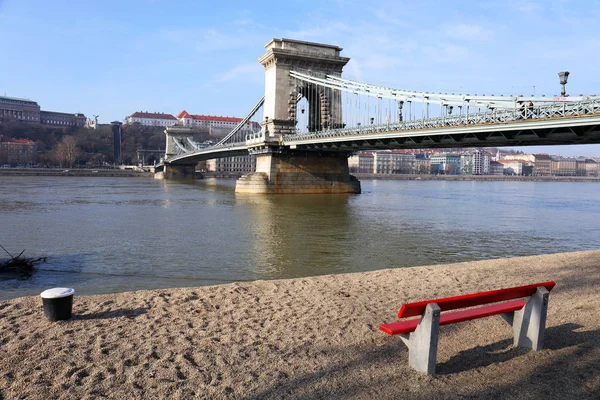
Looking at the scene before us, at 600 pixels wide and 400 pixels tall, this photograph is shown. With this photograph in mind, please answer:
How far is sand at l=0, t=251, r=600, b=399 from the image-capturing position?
3.39 meters

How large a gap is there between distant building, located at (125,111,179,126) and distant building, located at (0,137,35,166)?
3979 centimetres

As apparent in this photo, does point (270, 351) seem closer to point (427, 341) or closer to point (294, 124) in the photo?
point (427, 341)

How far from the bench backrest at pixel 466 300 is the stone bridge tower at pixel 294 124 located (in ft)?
100

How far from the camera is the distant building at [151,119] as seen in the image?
463 feet

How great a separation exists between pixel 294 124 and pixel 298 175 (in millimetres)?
4722

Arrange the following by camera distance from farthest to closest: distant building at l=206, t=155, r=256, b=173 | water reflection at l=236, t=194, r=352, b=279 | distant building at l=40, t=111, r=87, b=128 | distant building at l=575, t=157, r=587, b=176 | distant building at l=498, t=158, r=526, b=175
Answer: distant building at l=575, t=157, r=587, b=176 < distant building at l=498, t=158, r=526, b=175 < distant building at l=40, t=111, r=87, b=128 < distant building at l=206, t=155, r=256, b=173 < water reflection at l=236, t=194, r=352, b=279

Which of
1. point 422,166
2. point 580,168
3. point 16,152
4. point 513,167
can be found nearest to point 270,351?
point 16,152

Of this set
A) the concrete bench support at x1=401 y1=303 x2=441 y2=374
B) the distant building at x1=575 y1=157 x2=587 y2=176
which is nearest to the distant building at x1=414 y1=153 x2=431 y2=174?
the distant building at x1=575 y1=157 x2=587 y2=176

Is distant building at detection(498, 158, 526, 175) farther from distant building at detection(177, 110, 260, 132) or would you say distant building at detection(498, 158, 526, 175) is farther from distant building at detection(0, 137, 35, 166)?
distant building at detection(0, 137, 35, 166)

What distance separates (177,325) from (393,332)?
224cm

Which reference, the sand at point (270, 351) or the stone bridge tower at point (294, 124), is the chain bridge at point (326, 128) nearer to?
the stone bridge tower at point (294, 124)

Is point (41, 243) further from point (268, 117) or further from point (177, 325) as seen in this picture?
point (268, 117)

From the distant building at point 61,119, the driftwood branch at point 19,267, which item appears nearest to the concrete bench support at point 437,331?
the driftwood branch at point 19,267

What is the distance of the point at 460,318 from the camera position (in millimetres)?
3824
